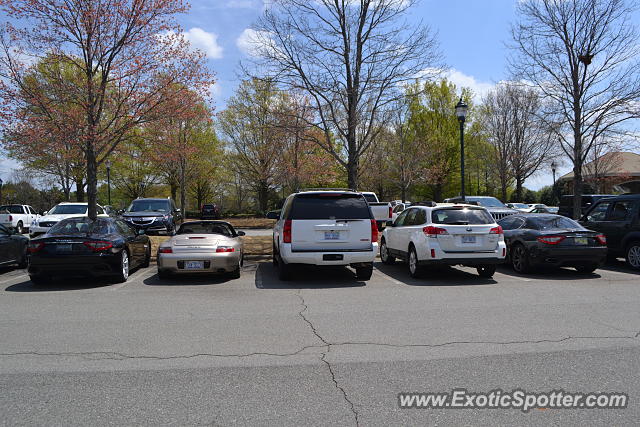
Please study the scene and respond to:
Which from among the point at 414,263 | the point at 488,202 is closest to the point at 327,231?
the point at 414,263

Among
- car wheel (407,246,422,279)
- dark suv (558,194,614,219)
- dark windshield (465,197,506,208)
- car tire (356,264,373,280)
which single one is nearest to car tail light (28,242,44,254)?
car tire (356,264,373,280)

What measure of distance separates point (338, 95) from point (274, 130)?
2772mm

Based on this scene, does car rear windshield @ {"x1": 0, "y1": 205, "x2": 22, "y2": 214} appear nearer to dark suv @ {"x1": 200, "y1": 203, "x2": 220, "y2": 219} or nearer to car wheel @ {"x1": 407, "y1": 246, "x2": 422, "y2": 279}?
dark suv @ {"x1": 200, "y1": 203, "x2": 220, "y2": 219}

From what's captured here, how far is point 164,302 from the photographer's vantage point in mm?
8328

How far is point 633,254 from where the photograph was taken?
38.8ft

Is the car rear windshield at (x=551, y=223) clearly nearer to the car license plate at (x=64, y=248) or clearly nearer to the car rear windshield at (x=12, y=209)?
the car license plate at (x=64, y=248)

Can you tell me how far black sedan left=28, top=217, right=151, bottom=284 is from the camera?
9672 millimetres

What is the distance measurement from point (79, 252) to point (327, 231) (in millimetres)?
5074

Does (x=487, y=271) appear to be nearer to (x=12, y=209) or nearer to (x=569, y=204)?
(x=569, y=204)

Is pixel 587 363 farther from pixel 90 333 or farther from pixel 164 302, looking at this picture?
pixel 164 302

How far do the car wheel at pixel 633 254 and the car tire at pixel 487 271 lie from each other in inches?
151

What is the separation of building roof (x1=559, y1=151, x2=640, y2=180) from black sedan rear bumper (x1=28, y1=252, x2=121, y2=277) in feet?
112

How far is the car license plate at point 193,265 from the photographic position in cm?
1005

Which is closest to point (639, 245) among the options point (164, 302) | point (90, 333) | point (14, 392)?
point (164, 302)
